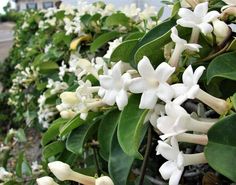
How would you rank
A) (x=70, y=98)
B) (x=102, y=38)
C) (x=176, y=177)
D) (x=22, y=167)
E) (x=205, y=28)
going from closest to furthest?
(x=176, y=177), (x=205, y=28), (x=70, y=98), (x=102, y=38), (x=22, y=167)

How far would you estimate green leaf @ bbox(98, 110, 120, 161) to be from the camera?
90 centimetres

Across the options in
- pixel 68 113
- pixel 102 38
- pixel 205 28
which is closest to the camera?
pixel 205 28

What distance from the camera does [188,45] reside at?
0.69m

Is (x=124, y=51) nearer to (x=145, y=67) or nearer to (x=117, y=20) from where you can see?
(x=145, y=67)

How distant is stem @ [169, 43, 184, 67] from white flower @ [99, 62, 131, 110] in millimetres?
69

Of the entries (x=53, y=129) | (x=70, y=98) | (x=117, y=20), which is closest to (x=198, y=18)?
(x=70, y=98)

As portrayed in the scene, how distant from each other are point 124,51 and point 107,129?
15 cm

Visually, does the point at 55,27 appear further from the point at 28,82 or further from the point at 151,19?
the point at 151,19

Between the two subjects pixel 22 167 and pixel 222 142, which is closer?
pixel 222 142

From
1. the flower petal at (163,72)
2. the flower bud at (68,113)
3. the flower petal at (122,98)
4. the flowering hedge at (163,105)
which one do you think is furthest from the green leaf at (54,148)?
the flower petal at (163,72)

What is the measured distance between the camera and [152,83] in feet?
2.15

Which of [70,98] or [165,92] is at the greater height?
[165,92]

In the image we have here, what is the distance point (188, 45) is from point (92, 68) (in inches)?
15.7

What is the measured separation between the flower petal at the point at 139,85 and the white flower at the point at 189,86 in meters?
0.06
